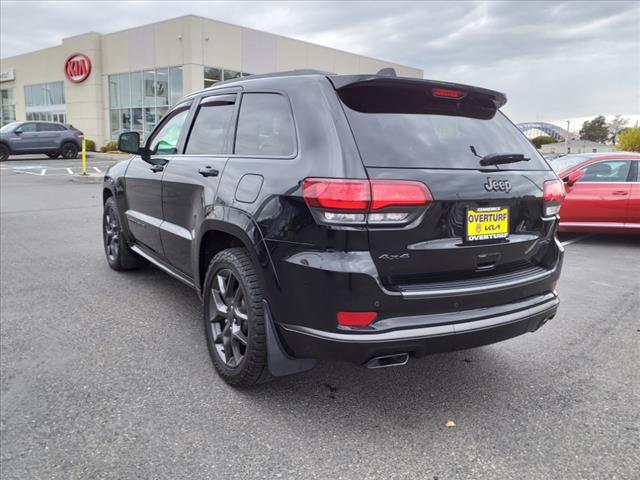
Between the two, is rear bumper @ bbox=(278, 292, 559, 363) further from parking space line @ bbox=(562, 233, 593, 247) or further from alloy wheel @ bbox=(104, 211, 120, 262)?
parking space line @ bbox=(562, 233, 593, 247)

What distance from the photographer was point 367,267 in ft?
7.95

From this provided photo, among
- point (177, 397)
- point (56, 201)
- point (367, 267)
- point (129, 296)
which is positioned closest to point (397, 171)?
point (367, 267)

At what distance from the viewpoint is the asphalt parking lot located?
244 centimetres

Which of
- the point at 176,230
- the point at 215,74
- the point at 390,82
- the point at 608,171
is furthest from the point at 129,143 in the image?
the point at 215,74

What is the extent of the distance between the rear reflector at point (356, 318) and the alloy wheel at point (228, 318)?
660mm

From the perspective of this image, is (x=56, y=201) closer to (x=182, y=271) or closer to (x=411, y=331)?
(x=182, y=271)

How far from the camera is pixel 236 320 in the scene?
10.2ft

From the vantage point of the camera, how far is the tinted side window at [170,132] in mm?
4285

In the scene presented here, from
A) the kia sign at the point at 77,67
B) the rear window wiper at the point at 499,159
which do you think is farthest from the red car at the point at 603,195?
the kia sign at the point at 77,67

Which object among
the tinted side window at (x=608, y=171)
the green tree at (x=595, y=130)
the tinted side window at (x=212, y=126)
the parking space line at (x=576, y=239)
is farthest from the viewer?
the green tree at (x=595, y=130)

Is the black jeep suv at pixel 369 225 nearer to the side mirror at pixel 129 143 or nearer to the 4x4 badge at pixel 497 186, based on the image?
the 4x4 badge at pixel 497 186

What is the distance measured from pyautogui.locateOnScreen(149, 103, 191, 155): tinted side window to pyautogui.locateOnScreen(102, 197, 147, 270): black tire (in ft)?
3.44

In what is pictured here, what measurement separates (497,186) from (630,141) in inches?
813

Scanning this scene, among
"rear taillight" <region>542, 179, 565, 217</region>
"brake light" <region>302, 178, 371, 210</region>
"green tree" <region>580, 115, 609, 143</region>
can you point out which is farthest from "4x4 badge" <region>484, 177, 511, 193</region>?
"green tree" <region>580, 115, 609, 143</region>
